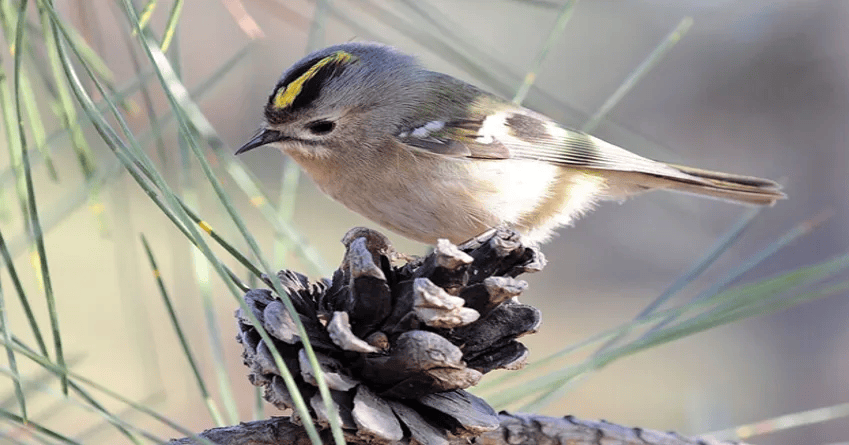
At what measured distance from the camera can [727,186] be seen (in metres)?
1.49

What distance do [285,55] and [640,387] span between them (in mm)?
1760

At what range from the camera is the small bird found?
1.25m

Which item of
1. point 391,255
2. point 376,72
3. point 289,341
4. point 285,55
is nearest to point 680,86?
point 285,55

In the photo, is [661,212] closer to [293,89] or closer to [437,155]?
[437,155]

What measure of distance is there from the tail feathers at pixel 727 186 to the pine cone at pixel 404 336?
91 cm

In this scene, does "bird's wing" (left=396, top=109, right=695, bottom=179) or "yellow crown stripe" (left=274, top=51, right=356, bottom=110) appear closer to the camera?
"yellow crown stripe" (left=274, top=51, right=356, bottom=110)

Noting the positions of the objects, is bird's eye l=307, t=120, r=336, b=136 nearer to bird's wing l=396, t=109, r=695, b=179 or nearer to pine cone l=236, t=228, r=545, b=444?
bird's wing l=396, t=109, r=695, b=179

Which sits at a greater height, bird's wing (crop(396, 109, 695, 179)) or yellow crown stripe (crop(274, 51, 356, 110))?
bird's wing (crop(396, 109, 695, 179))

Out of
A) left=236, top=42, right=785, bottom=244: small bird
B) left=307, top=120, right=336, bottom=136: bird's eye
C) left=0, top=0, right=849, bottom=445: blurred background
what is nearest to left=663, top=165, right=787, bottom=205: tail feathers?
left=236, top=42, right=785, bottom=244: small bird

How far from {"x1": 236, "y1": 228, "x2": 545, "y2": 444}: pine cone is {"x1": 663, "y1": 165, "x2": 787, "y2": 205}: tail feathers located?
914 millimetres

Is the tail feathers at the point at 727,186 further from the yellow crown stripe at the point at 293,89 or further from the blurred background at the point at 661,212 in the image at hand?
the blurred background at the point at 661,212

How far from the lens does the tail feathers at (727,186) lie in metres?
1.46

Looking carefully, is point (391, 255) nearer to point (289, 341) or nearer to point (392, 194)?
point (289, 341)

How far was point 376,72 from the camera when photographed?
4.72 ft
